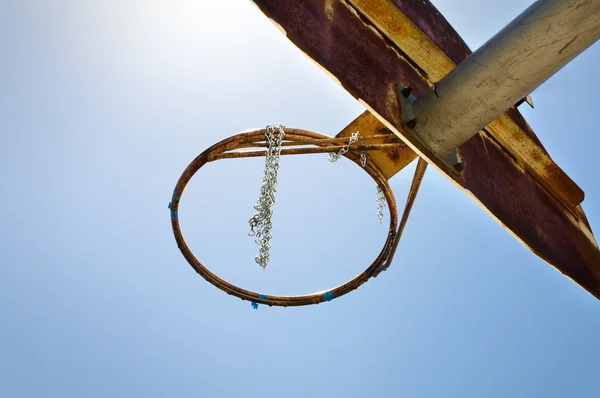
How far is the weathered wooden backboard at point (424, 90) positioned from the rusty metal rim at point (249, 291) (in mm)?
1501

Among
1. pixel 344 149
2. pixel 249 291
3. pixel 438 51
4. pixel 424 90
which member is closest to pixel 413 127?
pixel 424 90

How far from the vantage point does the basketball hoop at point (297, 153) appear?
14.4 ft

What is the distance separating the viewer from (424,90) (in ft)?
9.54

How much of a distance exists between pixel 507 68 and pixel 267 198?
107 inches

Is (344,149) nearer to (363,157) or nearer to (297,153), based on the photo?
(363,157)

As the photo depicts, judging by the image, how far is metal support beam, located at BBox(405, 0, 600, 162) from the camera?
2084mm

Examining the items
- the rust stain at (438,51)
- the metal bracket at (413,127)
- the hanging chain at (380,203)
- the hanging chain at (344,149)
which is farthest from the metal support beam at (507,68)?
the hanging chain at (380,203)

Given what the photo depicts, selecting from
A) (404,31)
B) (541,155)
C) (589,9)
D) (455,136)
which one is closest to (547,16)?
(589,9)

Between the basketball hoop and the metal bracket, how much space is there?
43.1 inches

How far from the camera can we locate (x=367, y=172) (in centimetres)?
479

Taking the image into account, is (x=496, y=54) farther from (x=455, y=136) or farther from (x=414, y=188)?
(x=414, y=188)

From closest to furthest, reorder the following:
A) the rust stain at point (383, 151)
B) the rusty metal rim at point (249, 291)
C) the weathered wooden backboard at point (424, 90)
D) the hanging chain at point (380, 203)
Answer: the weathered wooden backboard at point (424, 90) < the rust stain at point (383, 151) < the rusty metal rim at point (249, 291) < the hanging chain at point (380, 203)

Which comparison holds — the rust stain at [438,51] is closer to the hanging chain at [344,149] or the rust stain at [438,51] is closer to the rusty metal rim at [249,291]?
the hanging chain at [344,149]

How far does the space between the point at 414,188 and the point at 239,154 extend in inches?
63.8
